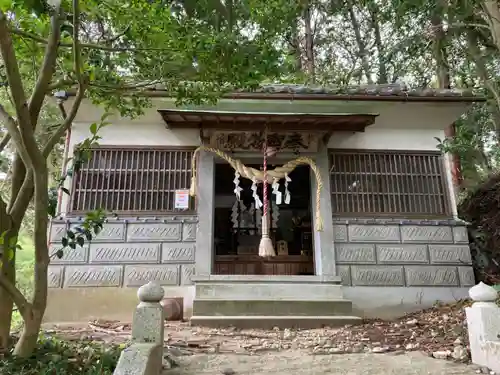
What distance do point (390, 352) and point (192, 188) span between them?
4153mm

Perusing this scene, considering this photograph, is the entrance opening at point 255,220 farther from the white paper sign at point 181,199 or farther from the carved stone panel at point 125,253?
the carved stone panel at point 125,253

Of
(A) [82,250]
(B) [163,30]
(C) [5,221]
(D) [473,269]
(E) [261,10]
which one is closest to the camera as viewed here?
(C) [5,221]

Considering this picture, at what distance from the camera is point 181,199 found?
7238 mm

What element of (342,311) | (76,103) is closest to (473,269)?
(342,311)

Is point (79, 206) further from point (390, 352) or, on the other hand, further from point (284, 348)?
point (390, 352)

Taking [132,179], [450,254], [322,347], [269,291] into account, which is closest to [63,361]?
[322,347]

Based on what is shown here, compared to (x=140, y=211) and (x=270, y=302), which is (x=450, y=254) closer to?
(x=270, y=302)

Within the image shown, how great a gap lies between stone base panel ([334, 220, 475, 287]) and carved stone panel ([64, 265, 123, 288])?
396 cm

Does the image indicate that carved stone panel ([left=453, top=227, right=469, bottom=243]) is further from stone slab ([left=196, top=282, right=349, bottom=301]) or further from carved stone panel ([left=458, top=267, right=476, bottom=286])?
stone slab ([left=196, top=282, right=349, bottom=301])

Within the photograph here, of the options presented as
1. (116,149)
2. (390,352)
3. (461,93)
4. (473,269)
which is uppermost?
(461,93)

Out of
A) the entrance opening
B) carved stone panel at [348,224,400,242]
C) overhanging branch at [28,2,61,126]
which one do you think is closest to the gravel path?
overhanging branch at [28,2,61,126]

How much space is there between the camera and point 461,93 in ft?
23.6

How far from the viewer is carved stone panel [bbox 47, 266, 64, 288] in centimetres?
673

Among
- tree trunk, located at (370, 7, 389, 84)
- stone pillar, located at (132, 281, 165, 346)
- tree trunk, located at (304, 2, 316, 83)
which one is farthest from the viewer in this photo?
tree trunk, located at (304, 2, 316, 83)
